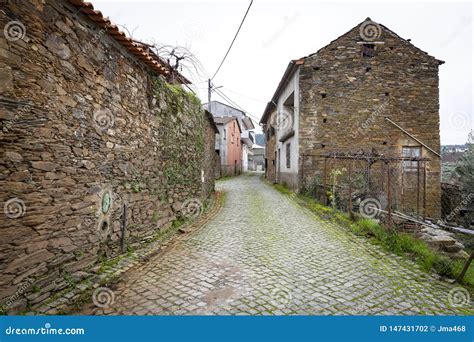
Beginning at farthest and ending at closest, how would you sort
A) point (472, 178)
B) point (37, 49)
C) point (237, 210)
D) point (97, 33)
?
point (472, 178) < point (237, 210) < point (97, 33) < point (37, 49)

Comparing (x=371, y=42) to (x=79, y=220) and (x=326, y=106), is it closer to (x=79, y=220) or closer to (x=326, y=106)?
(x=326, y=106)

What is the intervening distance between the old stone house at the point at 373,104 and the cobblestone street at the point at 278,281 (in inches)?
286

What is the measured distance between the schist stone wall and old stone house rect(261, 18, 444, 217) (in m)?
8.66

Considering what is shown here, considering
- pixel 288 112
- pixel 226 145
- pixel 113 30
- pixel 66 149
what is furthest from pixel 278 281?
pixel 226 145

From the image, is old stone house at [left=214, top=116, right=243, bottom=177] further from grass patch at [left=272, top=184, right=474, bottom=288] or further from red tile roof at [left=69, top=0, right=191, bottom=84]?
red tile roof at [left=69, top=0, right=191, bottom=84]

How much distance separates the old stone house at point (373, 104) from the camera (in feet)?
40.3

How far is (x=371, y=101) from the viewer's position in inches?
486

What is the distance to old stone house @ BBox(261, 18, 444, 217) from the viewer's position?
40.3 feet

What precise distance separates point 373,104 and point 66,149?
41.7ft

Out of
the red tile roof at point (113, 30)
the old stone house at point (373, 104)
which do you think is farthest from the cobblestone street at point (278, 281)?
the old stone house at point (373, 104)

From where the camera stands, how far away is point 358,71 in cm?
1234

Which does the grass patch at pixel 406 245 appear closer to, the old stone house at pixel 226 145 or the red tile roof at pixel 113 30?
the red tile roof at pixel 113 30

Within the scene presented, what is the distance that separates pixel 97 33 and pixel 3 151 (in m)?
2.20

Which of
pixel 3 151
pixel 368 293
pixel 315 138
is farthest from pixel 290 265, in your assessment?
pixel 315 138
